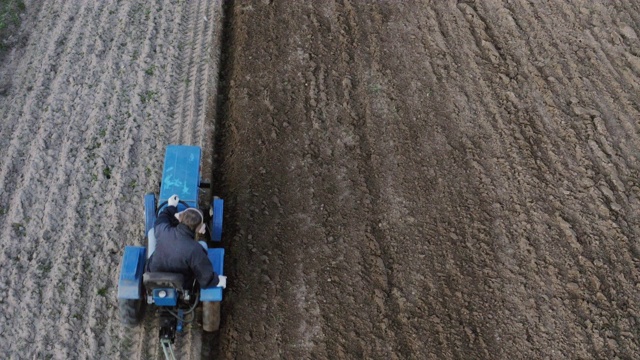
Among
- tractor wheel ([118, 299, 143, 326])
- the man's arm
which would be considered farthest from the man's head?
tractor wheel ([118, 299, 143, 326])

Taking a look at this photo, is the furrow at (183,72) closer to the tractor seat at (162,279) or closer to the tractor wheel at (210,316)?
the tractor wheel at (210,316)

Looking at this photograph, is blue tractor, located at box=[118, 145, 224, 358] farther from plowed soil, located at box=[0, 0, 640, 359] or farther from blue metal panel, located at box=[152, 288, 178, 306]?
plowed soil, located at box=[0, 0, 640, 359]

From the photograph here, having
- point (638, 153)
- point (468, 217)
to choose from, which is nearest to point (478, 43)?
point (638, 153)

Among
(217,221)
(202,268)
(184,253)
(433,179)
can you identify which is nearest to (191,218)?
(184,253)

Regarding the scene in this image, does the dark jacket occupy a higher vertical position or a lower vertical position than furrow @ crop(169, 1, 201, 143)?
higher

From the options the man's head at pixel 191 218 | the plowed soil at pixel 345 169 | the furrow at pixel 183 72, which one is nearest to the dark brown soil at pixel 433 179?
the plowed soil at pixel 345 169

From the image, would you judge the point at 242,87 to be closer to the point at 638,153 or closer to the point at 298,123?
the point at 298,123

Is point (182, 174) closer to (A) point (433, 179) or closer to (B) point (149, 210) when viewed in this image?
(B) point (149, 210)
